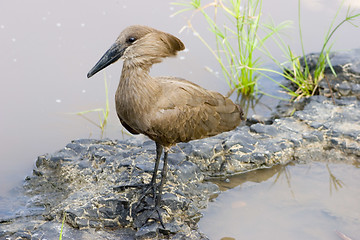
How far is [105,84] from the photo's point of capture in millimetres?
6211

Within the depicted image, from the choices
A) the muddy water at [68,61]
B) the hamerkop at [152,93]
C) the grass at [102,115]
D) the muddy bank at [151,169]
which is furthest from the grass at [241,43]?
the hamerkop at [152,93]

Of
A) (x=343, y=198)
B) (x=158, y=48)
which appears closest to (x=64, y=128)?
(x=158, y=48)

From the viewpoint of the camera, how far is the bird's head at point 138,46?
12.1 ft

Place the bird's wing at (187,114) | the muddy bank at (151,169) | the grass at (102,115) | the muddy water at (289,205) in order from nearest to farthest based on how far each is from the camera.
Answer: the bird's wing at (187,114)
the muddy bank at (151,169)
the muddy water at (289,205)
the grass at (102,115)

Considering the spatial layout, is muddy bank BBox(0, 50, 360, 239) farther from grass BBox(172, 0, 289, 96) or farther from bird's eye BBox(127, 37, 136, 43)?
bird's eye BBox(127, 37, 136, 43)

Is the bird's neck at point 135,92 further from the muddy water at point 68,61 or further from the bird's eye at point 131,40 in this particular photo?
the muddy water at point 68,61

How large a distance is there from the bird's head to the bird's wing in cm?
28

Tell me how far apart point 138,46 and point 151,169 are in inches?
51.3

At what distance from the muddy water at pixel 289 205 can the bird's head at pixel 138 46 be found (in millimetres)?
1419

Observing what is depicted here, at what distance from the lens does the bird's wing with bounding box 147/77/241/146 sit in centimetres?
383

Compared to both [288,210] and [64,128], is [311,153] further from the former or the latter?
[64,128]

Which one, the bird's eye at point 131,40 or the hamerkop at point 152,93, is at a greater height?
the bird's eye at point 131,40

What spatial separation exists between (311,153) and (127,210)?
79.3 inches

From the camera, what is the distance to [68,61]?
6.57 meters
